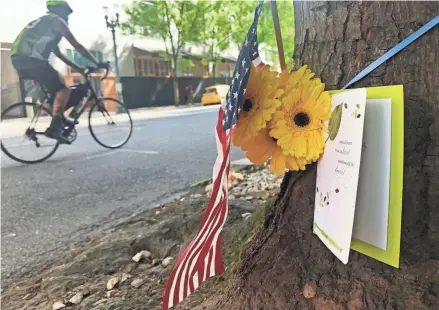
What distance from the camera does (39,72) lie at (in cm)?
535

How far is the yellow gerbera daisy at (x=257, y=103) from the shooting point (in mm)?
1037

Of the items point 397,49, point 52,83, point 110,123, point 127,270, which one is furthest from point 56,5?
point 397,49

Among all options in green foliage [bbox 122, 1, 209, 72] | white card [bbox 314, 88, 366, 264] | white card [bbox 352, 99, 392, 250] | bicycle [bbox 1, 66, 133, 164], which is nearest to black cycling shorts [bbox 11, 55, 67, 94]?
bicycle [bbox 1, 66, 133, 164]

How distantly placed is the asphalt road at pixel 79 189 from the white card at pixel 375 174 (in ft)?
6.88

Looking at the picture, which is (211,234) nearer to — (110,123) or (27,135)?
(27,135)

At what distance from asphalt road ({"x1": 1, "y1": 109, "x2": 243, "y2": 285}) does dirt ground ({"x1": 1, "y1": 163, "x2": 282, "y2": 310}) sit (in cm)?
36

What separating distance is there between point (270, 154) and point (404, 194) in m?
0.35

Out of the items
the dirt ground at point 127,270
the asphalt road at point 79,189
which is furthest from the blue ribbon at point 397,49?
the asphalt road at point 79,189

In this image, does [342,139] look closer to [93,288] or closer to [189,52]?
[93,288]

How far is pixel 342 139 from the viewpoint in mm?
897

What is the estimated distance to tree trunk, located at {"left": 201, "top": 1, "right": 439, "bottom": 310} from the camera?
A: 3.07 feet

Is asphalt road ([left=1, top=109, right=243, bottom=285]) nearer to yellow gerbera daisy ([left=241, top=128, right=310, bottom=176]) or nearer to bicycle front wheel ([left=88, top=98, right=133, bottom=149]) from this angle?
bicycle front wheel ([left=88, top=98, right=133, bottom=149])

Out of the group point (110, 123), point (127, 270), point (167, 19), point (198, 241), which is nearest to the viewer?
point (198, 241)

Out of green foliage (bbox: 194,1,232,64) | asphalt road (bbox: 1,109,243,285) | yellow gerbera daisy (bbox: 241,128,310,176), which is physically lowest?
A: asphalt road (bbox: 1,109,243,285)
